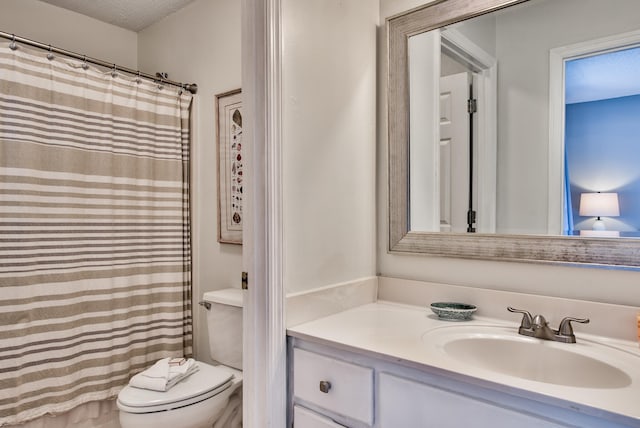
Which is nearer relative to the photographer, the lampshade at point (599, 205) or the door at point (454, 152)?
the lampshade at point (599, 205)

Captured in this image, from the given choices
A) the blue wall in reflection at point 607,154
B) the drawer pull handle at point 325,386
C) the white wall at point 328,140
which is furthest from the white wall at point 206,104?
the blue wall in reflection at point 607,154

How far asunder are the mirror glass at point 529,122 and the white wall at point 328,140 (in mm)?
176

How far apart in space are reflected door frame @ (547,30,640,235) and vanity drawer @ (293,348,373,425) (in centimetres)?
73

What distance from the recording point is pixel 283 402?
4.04 ft

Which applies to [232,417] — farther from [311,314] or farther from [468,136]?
[468,136]

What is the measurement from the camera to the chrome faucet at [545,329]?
1.10 metres

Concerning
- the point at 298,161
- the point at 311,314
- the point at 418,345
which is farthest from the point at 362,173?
the point at 418,345

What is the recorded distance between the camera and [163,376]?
172cm

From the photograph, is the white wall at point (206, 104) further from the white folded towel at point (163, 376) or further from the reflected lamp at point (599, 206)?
the reflected lamp at point (599, 206)

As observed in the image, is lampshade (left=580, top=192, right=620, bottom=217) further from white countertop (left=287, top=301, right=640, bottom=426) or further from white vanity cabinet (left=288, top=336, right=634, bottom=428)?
white vanity cabinet (left=288, top=336, right=634, bottom=428)

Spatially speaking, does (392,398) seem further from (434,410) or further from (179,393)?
(179,393)

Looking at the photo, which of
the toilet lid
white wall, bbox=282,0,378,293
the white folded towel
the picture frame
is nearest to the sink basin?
white wall, bbox=282,0,378,293

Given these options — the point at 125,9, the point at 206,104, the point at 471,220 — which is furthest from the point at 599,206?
the point at 125,9

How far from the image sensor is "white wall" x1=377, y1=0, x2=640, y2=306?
1142 millimetres
